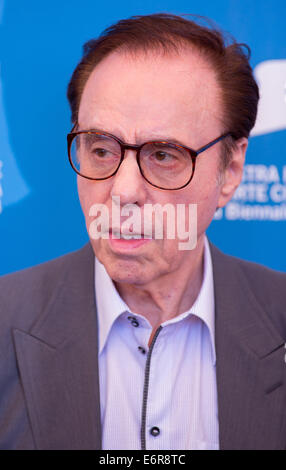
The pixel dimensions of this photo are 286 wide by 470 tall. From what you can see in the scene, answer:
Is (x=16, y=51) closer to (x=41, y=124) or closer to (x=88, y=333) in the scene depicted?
(x=41, y=124)

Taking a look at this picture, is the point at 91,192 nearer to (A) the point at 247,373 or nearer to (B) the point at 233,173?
(B) the point at 233,173

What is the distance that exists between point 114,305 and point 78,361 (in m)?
0.18

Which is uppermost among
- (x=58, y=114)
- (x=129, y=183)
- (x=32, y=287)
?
(x=58, y=114)

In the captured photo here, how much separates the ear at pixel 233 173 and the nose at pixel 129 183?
34 cm

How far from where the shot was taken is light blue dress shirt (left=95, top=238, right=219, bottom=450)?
1.18 meters

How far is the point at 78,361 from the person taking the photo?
1161mm

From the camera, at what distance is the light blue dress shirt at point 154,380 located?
118 centimetres

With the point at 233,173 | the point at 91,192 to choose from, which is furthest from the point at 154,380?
the point at 233,173

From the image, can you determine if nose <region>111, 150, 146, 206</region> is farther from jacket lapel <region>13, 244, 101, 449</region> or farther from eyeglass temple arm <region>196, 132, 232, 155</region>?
jacket lapel <region>13, 244, 101, 449</region>

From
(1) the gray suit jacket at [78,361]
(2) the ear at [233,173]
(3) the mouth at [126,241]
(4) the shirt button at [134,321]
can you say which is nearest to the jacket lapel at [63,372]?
(1) the gray suit jacket at [78,361]

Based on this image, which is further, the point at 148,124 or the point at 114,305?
the point at 114,305

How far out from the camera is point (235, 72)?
1.33 meters

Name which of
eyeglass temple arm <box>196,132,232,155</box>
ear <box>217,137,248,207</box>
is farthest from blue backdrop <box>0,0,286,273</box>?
eyeglass temple arm <box>196,132,232,155</box>

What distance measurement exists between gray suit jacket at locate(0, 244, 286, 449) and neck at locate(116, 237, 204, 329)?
10 cm
